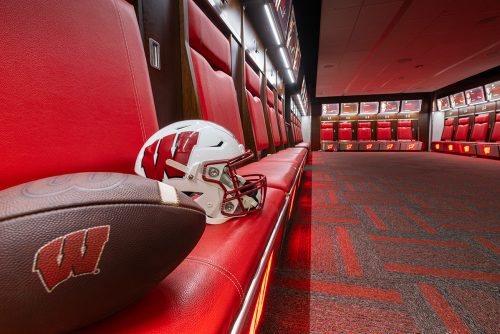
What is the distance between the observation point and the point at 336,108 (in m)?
11.6

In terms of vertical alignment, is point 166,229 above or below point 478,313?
above

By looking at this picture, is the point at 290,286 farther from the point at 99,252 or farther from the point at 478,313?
the point at 99,252

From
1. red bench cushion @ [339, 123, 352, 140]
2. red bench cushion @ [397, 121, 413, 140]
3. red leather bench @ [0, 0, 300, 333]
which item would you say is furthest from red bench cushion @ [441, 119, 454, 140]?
red leather bench @ [0, 0, 300, 333]

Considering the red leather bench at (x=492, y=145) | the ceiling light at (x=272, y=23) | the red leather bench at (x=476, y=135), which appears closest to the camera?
the ceiling light at (x=272, y=23)

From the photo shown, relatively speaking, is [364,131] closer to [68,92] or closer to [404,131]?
[404,131]

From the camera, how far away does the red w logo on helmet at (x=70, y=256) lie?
20 cm

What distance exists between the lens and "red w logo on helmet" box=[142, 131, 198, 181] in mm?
563

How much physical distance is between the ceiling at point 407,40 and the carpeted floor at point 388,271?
3271 mm

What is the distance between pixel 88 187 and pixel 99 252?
6 cm

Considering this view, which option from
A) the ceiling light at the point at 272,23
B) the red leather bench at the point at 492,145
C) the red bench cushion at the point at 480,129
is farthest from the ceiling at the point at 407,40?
the red leather bench at the point at 492,145

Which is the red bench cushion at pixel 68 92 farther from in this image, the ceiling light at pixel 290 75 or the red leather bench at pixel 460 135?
the red leather bench at pixel 460 135

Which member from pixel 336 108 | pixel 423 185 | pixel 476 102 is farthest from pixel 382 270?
pixel 336 108

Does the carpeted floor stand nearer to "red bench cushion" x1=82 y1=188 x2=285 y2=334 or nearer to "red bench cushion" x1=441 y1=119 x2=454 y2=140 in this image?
"red bench cushion" x1=82 y1=188 x2=285 y2=334

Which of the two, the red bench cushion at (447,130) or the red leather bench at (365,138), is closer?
the red bench cushion at (447,130)
